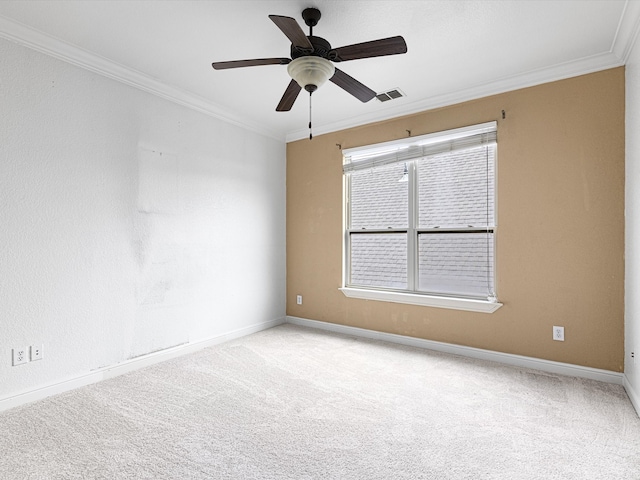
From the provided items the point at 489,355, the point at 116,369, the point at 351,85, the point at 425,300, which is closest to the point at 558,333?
the point at 489,355

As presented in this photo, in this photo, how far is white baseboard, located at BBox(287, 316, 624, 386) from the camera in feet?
9.11

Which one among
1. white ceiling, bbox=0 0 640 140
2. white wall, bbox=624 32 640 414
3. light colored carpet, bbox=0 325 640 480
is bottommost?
light colored carpet, bbox=0 325 640 480

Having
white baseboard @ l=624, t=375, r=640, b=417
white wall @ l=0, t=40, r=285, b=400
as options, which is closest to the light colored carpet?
white baseboard @ l=624, t=375, r=640, b=417

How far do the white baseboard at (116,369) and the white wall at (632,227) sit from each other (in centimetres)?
356

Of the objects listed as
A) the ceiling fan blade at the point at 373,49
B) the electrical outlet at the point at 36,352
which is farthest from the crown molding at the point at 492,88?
the electrical outlet at the point at 36,352

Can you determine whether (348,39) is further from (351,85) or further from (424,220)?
(424,220)

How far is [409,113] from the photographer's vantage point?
3725 mm

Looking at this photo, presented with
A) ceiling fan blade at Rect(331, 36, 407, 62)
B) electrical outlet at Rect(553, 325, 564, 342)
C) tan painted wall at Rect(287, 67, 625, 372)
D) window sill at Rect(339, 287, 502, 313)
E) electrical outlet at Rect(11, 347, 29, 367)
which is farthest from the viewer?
window sill at Rect(339, 287, 502, 313)

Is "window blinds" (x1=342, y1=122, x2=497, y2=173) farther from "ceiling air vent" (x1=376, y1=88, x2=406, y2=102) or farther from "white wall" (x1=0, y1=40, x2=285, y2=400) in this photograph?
"white wall" (x1=0, y1=40, x2=285, y2=400)

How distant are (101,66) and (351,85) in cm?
208

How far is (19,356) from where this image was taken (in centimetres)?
240

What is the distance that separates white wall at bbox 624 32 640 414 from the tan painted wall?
0.09 m

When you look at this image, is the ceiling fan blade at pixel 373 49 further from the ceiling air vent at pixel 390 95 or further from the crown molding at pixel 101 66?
the crown molding at pixel 101 66

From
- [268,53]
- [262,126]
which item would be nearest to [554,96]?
[268,53]
